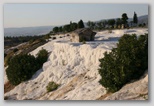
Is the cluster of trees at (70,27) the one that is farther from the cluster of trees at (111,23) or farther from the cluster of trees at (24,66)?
the cluster of trees at (24,66)

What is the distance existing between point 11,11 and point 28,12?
30cm

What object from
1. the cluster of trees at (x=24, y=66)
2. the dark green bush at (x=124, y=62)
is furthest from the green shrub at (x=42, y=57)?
the dark green bush at (x=124, y=62)

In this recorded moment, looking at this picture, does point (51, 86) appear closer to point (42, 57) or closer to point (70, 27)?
point (42, 57)

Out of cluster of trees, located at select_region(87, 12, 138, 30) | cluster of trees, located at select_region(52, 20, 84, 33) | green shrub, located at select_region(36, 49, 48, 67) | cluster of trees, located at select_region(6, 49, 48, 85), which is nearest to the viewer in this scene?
cluster of trees, located at select_region(87, 12, 138, 30)

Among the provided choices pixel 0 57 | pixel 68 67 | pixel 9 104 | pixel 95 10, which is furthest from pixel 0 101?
pixel 95 10

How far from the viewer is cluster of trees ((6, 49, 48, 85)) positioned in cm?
974

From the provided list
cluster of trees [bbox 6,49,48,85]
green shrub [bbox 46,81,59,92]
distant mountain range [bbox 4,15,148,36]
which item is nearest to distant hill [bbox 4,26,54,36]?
distant mountain range [bbox 4,15,148,36]

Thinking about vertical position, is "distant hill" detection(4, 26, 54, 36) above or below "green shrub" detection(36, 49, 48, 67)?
above

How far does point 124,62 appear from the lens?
30.7 ft

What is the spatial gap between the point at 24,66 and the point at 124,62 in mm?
1848

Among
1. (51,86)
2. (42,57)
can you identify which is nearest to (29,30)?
(42,57)

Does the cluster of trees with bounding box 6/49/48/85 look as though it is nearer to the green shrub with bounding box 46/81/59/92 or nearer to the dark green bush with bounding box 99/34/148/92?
the green shrub with bounding box 46/81/59/92

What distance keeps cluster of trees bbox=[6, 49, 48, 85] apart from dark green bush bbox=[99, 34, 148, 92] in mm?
1217

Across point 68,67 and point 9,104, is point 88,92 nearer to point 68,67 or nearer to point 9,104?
point 68,67
